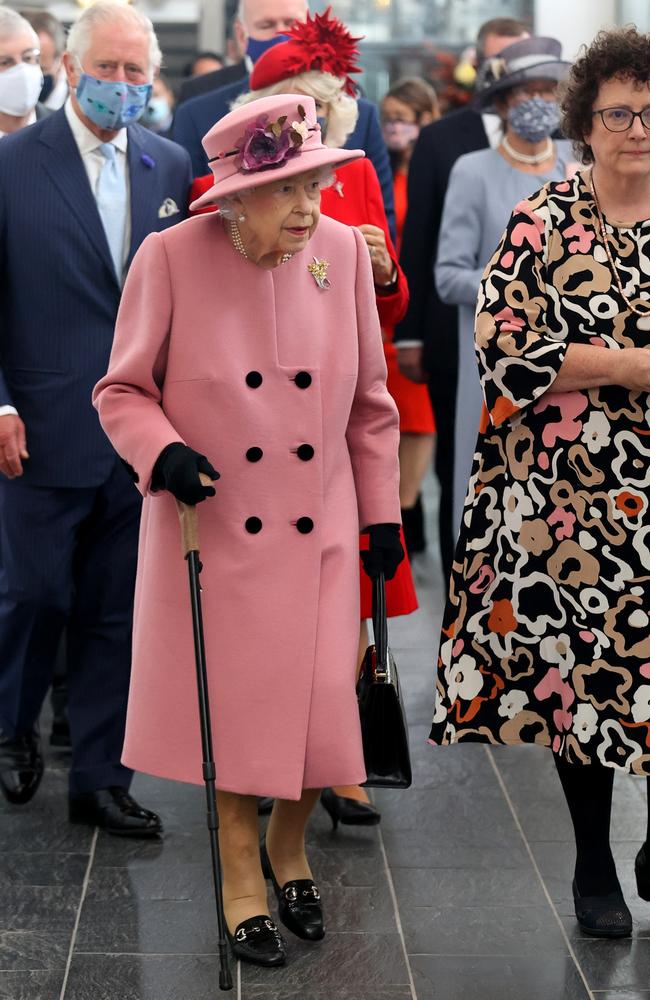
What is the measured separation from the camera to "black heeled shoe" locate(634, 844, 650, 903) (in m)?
4.06

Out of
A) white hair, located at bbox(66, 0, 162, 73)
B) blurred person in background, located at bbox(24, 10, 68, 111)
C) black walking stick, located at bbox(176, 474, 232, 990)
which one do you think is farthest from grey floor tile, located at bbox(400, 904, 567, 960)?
blurred person in background, located at bbox(24, 10, 68, 111)

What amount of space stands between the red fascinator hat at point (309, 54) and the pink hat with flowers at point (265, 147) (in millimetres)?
701

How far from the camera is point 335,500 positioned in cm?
379

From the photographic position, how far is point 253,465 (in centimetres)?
369

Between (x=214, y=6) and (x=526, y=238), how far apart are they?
13.5 meters

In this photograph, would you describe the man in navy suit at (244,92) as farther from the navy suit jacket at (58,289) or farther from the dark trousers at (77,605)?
the dark trousers at (77,605)

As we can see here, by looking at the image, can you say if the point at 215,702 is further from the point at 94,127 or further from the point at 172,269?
the point at 94,127

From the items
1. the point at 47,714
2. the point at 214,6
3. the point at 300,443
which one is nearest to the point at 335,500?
the point at 300,443

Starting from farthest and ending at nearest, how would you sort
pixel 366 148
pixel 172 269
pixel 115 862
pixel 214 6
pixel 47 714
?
pixel 214 6
pixel 47 714
pixel 366 148
pixel 115 862
pixel 172 269

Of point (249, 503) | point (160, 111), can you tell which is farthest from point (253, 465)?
point (160, 111)

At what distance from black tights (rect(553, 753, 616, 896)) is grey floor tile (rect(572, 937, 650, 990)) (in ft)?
0.44

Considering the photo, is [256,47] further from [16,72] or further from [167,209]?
[167,209]

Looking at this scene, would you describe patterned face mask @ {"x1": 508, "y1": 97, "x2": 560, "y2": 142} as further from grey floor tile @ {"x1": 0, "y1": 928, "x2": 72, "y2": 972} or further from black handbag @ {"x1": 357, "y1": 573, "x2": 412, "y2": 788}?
grey floor tile @ {"x1": 0, "y1": 928, "x2": 72, "y2": 972}

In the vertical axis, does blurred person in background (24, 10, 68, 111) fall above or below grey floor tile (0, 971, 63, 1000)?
above
